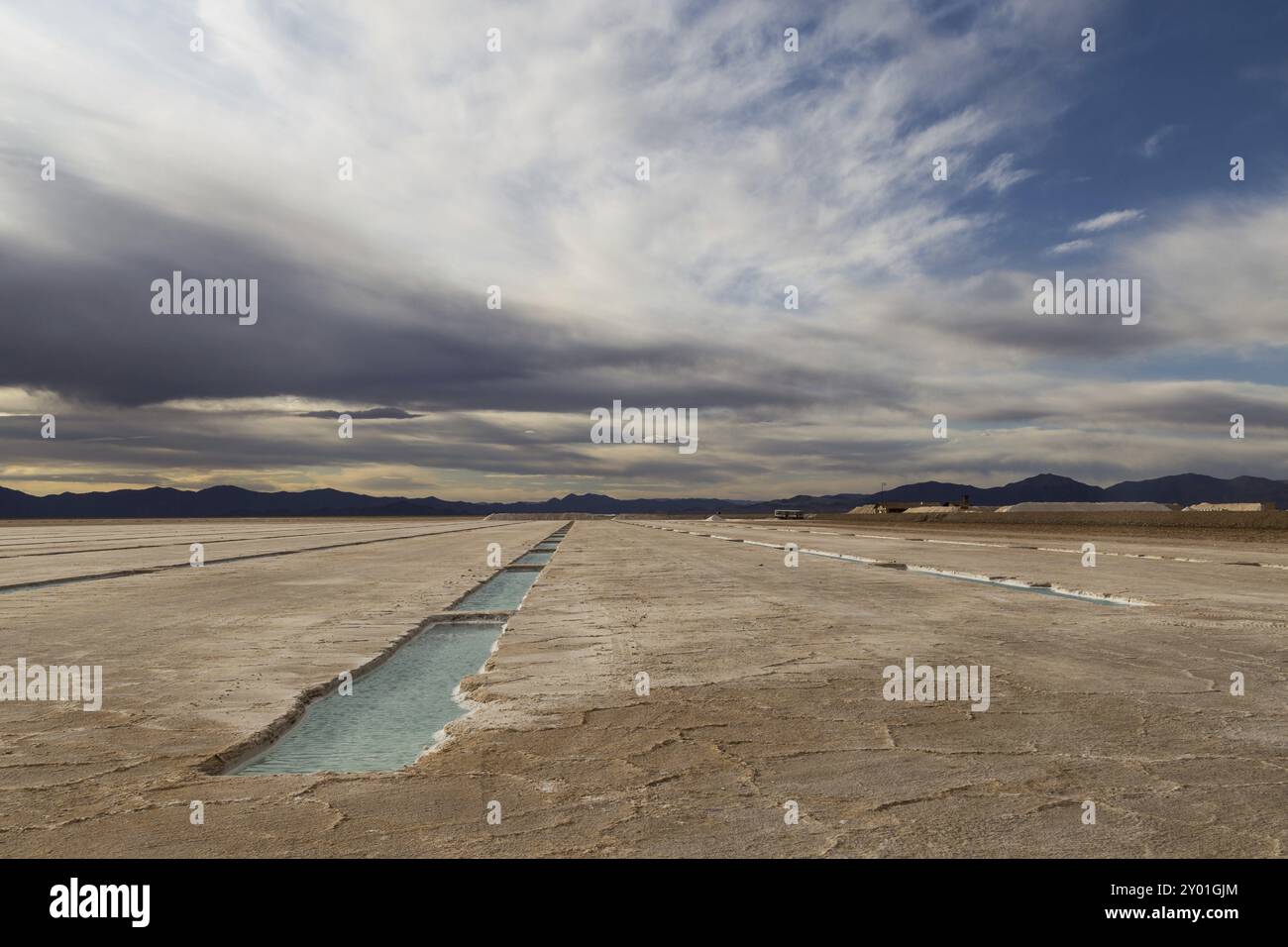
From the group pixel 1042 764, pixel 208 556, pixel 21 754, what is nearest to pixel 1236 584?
pixel 1042 764

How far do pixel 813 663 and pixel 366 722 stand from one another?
401cm

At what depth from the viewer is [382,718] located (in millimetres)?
Answer: 6496

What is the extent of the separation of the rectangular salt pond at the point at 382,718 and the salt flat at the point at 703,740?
29cm

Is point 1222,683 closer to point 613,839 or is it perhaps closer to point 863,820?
point 863,820

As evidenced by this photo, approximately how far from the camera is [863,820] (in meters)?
3.86

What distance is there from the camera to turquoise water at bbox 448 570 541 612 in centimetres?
1384

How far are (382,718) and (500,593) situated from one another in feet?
32.2

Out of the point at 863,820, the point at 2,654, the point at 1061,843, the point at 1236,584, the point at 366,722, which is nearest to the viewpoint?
the point at 1061,843

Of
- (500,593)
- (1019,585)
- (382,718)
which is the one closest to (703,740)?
(382,718)

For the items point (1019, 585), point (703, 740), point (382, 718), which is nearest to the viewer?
point (703, 740)

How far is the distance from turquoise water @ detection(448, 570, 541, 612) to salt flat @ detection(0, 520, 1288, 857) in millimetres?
1844

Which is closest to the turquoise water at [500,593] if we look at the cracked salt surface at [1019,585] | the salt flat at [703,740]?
the salt flat at [703,740]

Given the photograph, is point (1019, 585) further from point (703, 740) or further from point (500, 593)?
point (703, 740)

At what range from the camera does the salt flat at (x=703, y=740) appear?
3.71 metres
